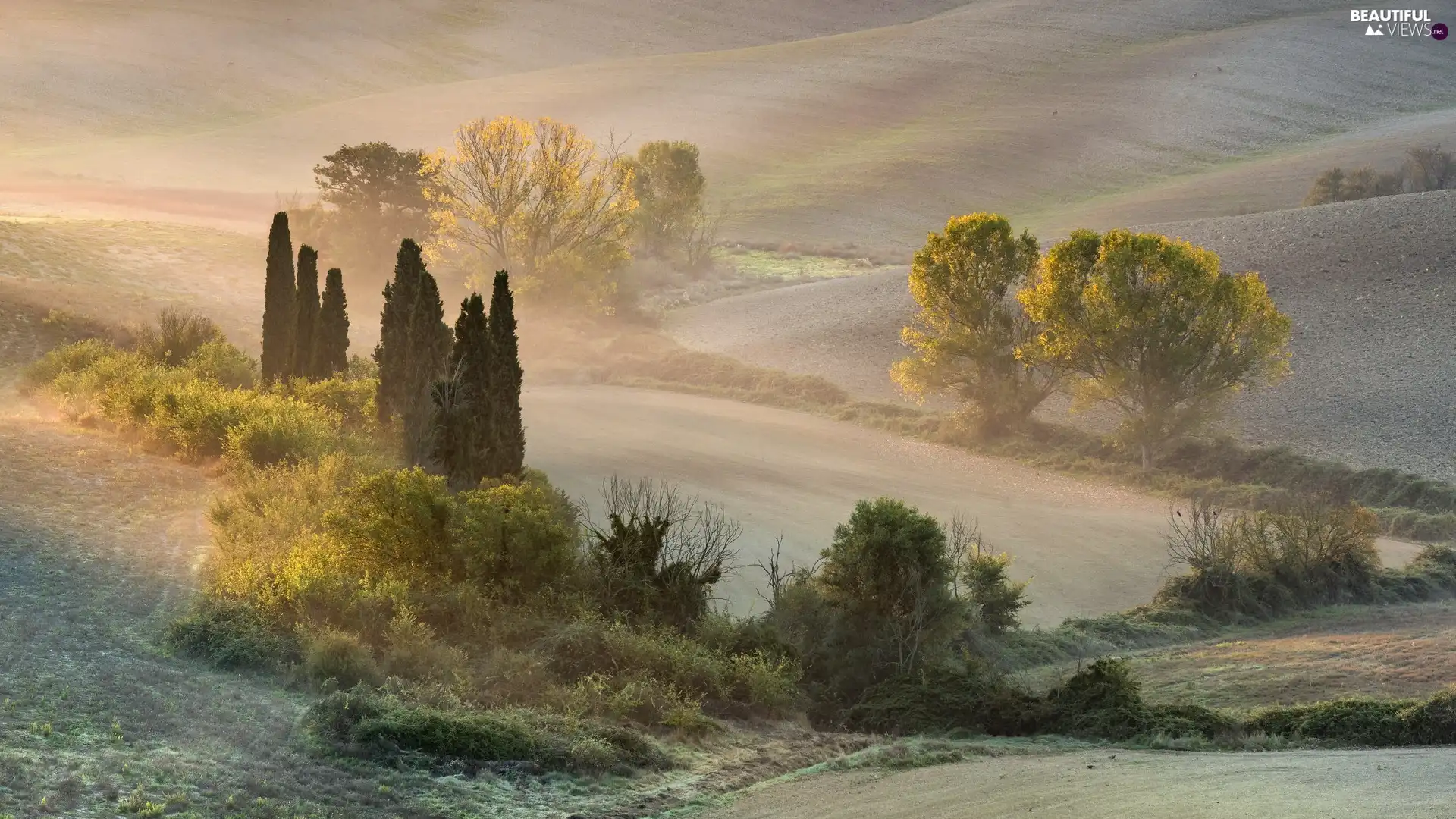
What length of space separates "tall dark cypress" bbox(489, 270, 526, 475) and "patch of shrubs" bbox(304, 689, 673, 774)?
406 inches

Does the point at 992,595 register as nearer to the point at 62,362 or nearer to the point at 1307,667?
the point at 1307,667

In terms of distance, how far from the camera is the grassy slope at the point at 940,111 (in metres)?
104

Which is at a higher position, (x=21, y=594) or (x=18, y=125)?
(x=18, y=125)

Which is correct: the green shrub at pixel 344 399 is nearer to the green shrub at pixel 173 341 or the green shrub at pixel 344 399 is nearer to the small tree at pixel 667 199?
the green shrub at pixel 173 341

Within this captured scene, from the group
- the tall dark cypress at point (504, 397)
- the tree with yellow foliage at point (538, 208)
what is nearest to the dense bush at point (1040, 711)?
the tall dark cypress at point (504, 397)

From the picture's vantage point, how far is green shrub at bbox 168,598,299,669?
15.4 m

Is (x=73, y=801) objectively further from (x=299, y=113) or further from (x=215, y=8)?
(x=215, y=8)

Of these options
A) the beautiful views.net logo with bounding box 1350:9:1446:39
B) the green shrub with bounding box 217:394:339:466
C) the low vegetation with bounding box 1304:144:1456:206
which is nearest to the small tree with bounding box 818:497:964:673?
the green shrub with bounding box 217:394:339:466

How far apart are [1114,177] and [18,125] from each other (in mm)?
85410

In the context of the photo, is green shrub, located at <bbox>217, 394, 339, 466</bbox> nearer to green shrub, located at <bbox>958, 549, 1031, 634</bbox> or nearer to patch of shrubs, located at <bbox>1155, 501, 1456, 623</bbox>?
green shrub, located at <bbox>958, 549, 1031, 634</bbox>

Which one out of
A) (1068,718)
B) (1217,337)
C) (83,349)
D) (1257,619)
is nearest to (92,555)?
(1068,718)

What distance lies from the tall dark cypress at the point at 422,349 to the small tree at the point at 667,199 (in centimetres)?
5487

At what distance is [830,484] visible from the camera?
1542 inches

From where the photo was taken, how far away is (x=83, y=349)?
113 feet
